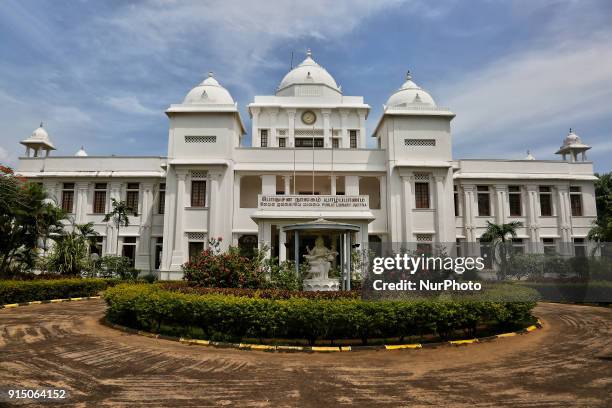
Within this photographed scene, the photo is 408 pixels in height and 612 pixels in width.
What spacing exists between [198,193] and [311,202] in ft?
23.2

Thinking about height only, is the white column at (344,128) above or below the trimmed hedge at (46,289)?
above

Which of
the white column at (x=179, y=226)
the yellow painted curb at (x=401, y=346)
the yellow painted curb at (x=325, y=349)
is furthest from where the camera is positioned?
the white column at (x=179, y=226)

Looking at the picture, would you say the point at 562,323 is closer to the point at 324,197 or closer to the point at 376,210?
the point at 324,197

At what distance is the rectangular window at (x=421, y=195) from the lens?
76.2 feet

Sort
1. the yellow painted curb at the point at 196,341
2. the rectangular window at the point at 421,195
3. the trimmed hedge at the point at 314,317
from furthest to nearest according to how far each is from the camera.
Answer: the rectangular window at the point at 421,195 → the yellow painted curb at the point at 196,341 → the trimmed hedge at the point at 314,317

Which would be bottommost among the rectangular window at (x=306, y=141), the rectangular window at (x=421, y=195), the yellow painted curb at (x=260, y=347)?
the yellow painted curb at (x=260, y=347)

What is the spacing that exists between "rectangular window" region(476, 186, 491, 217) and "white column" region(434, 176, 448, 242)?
17.4 feet

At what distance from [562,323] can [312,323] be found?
783 centimetres

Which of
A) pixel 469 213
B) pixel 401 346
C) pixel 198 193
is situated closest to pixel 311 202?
pixel 198 193

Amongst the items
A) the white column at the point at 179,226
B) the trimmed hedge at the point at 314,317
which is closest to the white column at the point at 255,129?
the white column at the point at 179,226

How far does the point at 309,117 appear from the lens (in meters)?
27.4

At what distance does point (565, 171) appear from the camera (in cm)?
2745

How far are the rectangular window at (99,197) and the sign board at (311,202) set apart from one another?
12919 millimetres

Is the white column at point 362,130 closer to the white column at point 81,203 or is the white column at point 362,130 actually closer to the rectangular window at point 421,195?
the rectangular window at point 421,195
